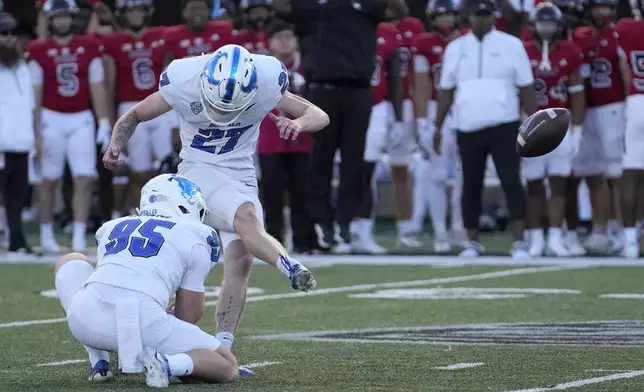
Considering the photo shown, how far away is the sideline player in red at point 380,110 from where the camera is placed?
42.2 feet

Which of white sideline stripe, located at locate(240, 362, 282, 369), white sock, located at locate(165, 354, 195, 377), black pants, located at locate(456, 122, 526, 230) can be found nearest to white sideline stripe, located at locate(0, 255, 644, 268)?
black pants, located at locate(456, 122, 526, 230)

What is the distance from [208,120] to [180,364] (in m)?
1.34

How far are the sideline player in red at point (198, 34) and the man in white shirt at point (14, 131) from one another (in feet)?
4.26

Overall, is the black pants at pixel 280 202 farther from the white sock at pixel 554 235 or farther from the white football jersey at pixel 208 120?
the white football jersey at pixel 208 120

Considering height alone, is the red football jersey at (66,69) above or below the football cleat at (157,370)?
above

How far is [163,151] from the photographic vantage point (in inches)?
524

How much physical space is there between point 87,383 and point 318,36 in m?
6.47

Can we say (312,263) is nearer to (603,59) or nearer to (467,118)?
(467,118)

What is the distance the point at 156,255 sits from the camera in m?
5.64

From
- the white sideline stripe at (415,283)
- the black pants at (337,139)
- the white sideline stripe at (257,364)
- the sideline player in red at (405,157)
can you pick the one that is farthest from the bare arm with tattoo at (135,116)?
the sideline player in red at (405,157)

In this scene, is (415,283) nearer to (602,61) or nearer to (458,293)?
(458,293)

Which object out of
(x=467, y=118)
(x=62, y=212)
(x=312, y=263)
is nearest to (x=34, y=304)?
(x=312, y=263)

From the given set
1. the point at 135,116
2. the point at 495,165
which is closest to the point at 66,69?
the point at 495,165

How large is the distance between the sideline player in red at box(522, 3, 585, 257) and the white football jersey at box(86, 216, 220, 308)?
6.80 m
